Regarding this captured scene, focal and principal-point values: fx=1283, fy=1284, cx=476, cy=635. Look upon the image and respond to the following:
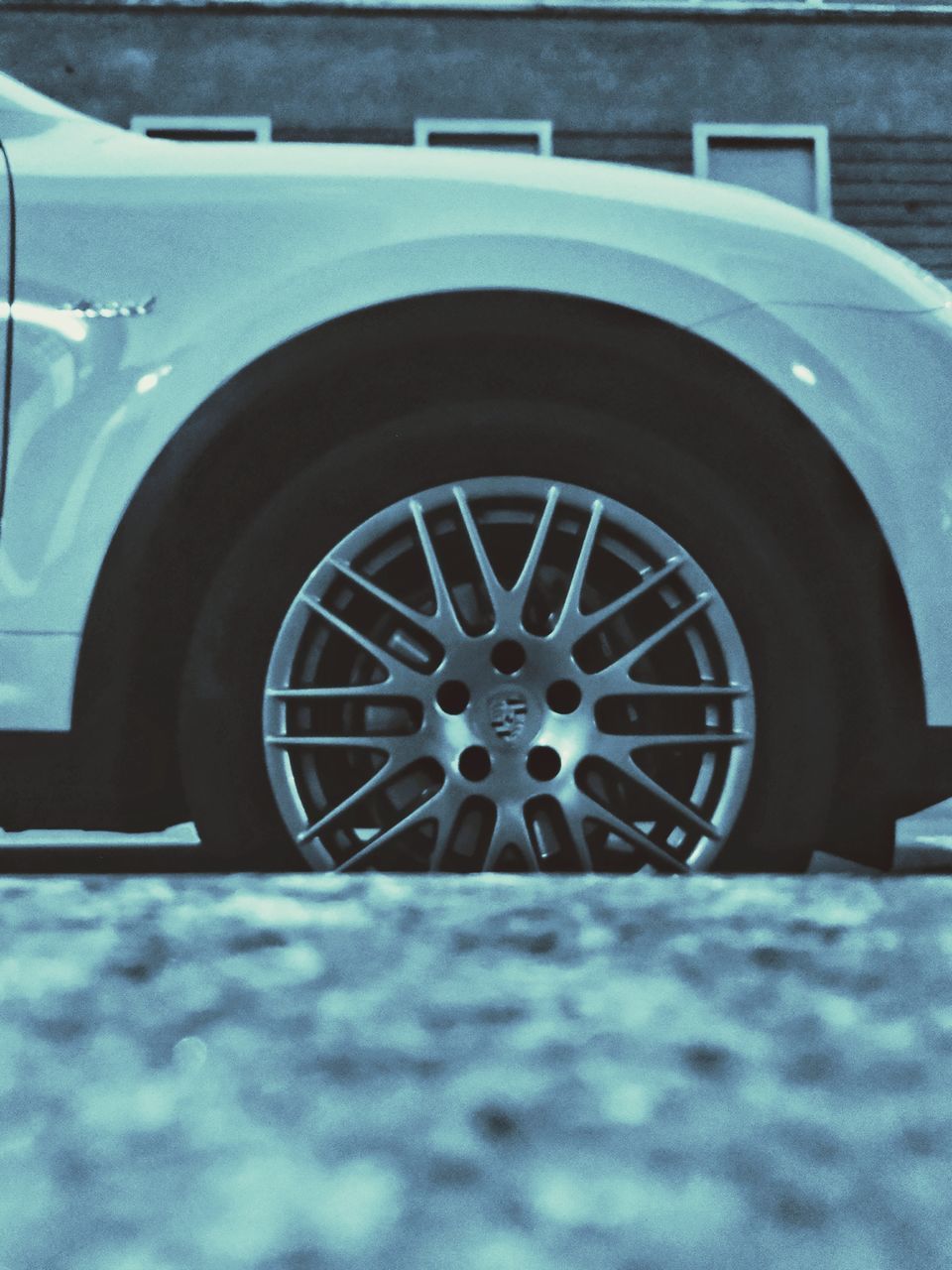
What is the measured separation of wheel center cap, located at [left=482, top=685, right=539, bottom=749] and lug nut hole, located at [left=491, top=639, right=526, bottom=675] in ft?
0.14

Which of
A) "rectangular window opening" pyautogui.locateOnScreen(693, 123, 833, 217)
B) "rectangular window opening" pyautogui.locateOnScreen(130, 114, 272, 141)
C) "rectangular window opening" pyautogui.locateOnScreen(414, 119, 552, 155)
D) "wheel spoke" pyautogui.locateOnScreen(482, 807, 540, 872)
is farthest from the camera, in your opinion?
"rectangular window opening" pyautogui.locateOnScreen(693, 123, 833, 217)

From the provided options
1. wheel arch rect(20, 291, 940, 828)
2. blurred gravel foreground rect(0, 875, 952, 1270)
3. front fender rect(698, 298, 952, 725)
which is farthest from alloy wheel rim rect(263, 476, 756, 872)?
blurred gravel foreground rect(0, 875, 952, 1270)

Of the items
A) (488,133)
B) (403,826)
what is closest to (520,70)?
(488,133)

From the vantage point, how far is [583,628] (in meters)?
1.95

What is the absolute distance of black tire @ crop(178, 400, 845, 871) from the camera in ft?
6.32

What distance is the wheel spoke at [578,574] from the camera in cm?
195

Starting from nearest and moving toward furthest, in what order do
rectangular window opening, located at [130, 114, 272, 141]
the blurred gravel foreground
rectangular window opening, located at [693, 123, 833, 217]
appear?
the blurred gravel foreground
rectangular window opening, located at [130, 114, 272, 141]
rectangular window opening, located at [693, 123, 833, 217]

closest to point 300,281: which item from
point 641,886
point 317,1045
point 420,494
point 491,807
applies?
point 420,494

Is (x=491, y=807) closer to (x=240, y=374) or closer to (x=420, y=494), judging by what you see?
(x=420, y=494)

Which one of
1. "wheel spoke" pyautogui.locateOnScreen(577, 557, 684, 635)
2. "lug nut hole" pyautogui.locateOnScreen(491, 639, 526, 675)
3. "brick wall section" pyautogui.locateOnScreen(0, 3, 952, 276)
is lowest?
"lug nut hole" pyautogui.locateOnScreen(491, 639, 526, 675)

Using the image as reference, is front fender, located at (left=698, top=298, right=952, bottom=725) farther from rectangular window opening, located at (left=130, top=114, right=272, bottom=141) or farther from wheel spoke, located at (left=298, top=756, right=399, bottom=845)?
rectangular window opening, located at (left=130, top=114, right=272, bottom=141)

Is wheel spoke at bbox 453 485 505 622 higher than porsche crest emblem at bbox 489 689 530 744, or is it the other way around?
wheel spoke at bbox 453 485 505 622

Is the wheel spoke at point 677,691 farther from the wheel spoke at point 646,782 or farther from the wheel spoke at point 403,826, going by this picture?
the wheel spoke at point 403,826

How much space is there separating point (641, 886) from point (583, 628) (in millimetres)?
827
